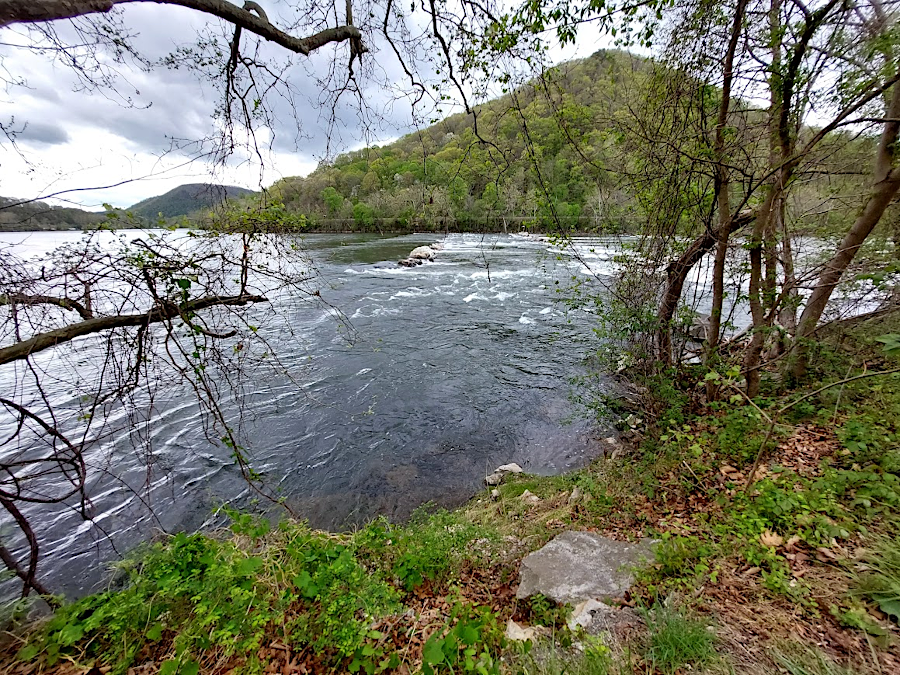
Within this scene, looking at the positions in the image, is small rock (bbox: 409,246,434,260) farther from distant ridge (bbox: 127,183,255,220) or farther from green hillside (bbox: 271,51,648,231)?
distant ridge (bbox: 127,183,255,220)

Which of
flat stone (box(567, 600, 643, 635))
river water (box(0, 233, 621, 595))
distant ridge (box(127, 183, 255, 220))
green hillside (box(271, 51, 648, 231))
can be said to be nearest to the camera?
flat stone (box(567, 600, 643, 635))

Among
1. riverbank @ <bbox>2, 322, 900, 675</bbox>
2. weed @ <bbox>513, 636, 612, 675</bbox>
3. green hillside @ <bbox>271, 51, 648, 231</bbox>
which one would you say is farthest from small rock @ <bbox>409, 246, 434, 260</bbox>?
weed @ <bbox>513, 636, 612, 675</bbox>

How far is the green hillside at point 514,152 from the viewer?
286 centimetres

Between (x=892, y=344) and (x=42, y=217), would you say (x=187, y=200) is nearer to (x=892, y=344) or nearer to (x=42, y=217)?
(x=42, y=217)

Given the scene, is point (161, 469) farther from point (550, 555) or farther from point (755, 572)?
point (755, 572)

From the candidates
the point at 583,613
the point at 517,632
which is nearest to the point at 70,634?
the point at 517,632

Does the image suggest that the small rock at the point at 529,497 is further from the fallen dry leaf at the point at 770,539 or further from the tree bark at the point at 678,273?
the tree bark at the point at 678,273

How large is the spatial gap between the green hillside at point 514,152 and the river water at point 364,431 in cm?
66

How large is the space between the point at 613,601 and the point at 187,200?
13.8 feet

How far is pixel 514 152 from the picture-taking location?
3057mm

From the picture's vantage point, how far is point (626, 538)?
3102 millimetres

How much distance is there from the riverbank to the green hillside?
2687 millimetres

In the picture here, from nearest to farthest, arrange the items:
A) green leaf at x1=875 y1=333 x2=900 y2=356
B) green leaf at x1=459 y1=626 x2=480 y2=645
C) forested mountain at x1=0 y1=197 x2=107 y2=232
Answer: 1. green leaf at x1=459 y1=626 x2=480 y2=645
2. green leaf at x1=875 y1=333 x2=900 y2=356
3. forested mountain at x1=0 y1=197 x2=107 y2=232

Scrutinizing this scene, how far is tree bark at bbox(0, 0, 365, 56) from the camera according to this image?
1.58m
